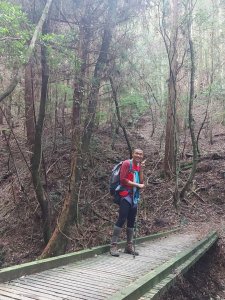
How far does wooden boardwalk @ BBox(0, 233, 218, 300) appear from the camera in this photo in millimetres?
4695

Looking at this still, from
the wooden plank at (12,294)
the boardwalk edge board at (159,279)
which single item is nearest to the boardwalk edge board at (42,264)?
the wooden plank at (12,294)

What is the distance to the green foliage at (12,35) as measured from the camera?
23.9ft

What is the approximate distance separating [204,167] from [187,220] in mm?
4708

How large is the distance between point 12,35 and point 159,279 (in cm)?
580

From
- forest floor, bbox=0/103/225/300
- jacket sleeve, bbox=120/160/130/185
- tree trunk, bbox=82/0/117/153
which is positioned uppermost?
tree trunk, bbox=82/0/117/153

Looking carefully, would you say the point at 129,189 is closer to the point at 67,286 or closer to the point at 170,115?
the point at 67,286

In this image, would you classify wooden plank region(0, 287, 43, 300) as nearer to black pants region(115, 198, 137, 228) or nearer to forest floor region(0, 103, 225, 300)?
black pants region(115, 198, 137, 228)

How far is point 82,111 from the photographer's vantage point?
11.4 metres

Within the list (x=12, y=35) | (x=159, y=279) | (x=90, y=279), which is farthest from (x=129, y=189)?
(x=12, y=35)

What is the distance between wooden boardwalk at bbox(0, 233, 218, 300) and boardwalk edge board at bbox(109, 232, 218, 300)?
0.14 feet

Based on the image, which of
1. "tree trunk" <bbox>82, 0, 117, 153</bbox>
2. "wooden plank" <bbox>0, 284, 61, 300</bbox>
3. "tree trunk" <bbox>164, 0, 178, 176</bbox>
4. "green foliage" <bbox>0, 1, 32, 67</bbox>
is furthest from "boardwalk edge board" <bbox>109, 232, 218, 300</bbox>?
"tree trunk" <bbox>164, 0, 178, 176</bbox>

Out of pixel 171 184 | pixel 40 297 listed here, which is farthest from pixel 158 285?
pixel 171 184

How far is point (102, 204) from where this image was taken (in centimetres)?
1463

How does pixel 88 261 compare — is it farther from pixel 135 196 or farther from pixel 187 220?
pixel 187 220
